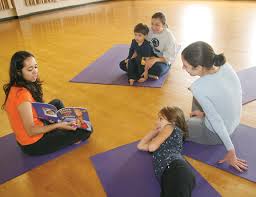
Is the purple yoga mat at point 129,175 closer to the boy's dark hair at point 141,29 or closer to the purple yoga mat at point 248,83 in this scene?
the purple yoga mat at point 248,83

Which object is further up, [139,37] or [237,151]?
[139,37]

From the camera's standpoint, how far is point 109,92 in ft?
10.1

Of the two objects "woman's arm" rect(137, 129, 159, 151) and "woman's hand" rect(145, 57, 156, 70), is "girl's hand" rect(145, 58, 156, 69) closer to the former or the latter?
"woman's hand" rect(145, 57, 156, 70)

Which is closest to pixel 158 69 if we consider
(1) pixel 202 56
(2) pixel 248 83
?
(2) pixel 248 83

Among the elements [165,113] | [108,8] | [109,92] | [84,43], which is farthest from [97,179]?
[108,8]

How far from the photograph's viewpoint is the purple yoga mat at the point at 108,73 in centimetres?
323

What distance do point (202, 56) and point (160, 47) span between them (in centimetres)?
167

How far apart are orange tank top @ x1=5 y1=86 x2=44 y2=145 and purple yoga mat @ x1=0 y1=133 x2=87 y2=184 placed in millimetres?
145

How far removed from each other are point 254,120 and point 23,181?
1.86 metres

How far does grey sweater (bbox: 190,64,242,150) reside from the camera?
5.75ft

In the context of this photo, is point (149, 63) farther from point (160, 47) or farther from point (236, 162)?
point (236, 162)

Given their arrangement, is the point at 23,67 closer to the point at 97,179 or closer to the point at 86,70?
the point at 97,179

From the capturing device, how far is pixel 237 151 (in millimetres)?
1993

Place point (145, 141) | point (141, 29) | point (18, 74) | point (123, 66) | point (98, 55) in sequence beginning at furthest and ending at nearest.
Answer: point (98, 55)
point (123, 66)
point (141, 29)
point (145, 141)
point (18, 74)
